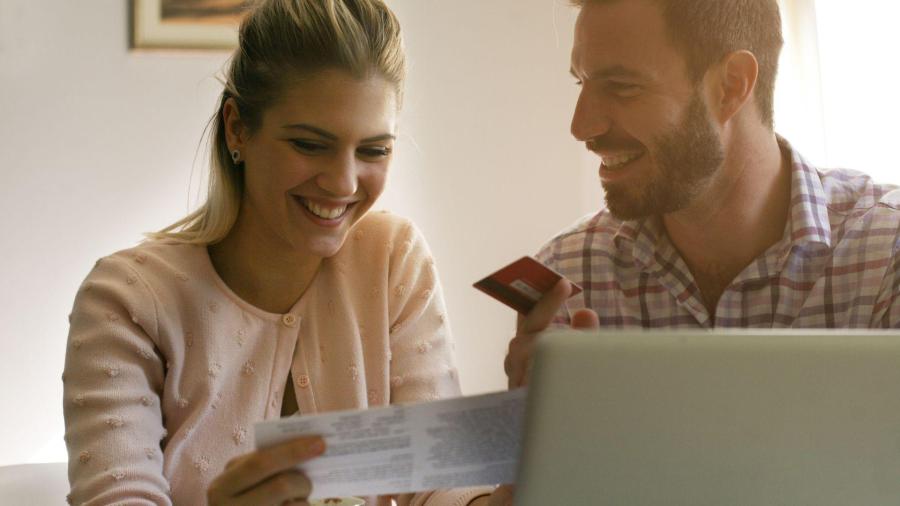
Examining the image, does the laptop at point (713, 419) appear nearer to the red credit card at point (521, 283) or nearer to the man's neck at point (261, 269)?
the red credit card at point (521, 283)

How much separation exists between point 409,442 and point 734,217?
2.72 feet

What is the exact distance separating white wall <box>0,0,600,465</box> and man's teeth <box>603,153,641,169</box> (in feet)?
4.84

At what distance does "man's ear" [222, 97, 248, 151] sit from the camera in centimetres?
155

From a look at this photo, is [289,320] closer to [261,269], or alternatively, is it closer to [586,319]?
[261,269]

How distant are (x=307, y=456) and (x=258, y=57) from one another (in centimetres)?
82

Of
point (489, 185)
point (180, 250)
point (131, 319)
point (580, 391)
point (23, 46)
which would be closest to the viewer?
point (580, 391)

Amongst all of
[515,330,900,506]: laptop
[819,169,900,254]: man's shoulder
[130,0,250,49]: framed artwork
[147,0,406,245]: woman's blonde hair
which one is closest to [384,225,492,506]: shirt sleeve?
[147,0,406,245]: woman's blonde hair

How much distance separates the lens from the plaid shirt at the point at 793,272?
4.55 ft

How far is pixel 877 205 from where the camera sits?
4.72 ft

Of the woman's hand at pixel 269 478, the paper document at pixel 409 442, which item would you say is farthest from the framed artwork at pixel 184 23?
the paper document at pixel 409 442

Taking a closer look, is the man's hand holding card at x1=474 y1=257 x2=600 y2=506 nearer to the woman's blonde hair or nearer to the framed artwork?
the woman's blonde hair

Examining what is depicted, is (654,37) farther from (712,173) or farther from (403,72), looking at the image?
(403,72)

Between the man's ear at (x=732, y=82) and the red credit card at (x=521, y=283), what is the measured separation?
642mm

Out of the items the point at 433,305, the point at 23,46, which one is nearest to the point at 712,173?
the point at 433,305
